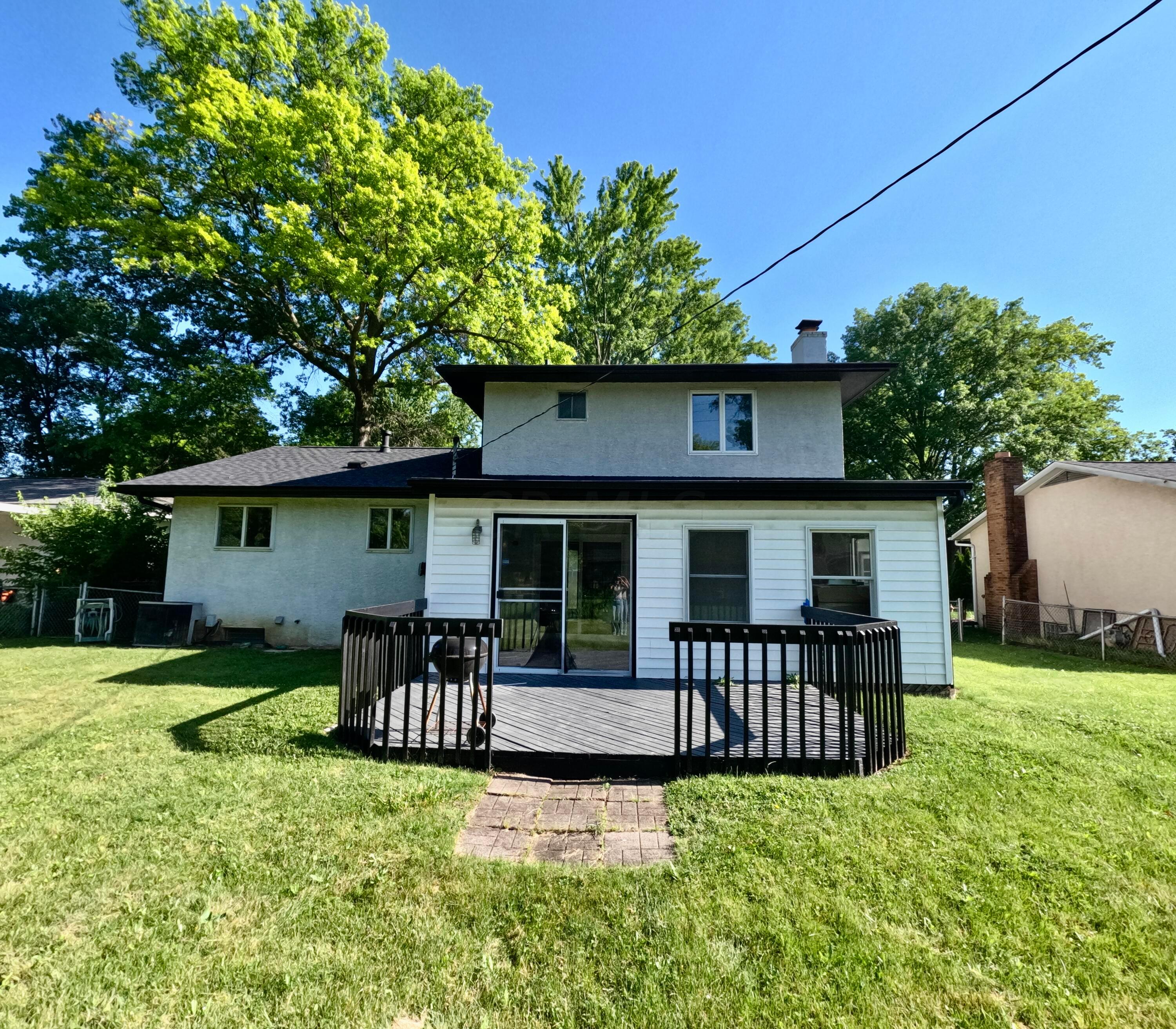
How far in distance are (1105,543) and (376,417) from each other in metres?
24.1

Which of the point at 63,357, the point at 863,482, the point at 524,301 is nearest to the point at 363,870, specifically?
the point at 863,482

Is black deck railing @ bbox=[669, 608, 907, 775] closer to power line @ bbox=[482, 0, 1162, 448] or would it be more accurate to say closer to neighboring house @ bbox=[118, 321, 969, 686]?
neighboring house @ bbox=[118, 321, 969, 686]

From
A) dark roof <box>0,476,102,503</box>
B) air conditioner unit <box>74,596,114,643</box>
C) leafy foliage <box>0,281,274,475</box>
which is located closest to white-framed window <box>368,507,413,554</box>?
air conditioner unit <box>74,596,114,643</box>

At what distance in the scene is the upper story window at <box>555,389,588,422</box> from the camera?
1012 centimetres

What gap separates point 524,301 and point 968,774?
18730mm

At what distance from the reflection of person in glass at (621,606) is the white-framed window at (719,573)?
0.95 meters

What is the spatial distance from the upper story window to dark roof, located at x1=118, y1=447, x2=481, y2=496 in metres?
2.31

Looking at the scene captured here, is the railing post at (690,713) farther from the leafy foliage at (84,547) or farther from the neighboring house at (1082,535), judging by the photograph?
the leafy foliage at (84,547)

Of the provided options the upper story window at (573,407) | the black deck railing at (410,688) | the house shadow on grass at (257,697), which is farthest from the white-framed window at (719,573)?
the house shadow on grass at (257,697)

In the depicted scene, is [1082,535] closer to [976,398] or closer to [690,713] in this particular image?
[976,398]

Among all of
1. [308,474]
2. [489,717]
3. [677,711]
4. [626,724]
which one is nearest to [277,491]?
[308,474]

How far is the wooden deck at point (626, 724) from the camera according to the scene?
4781mm

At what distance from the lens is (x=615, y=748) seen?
491 centimetres

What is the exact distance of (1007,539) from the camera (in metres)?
16.7
